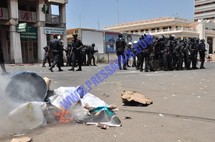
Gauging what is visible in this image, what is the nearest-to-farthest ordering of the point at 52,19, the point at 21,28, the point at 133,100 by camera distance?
the point at 133,100
the point at 21,28
the point at 52,19

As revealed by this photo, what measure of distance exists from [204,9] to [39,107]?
127m

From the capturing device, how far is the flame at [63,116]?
15.3 feet

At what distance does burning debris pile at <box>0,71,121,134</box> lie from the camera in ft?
13.9

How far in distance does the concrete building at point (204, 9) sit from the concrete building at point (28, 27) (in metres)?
99.1

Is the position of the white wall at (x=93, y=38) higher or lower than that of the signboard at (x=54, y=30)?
lower

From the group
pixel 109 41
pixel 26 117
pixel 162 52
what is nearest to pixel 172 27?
pixel 109 41

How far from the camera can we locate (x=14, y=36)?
27547 mm

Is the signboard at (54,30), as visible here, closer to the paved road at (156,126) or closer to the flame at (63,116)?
the paved road at (156,126)

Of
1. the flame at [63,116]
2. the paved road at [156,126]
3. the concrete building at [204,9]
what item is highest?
the concrete building at [204,9]

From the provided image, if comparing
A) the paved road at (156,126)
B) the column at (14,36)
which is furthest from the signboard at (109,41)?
the paved road at (156,126)

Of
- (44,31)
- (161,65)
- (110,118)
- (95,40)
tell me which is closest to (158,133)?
(110,118)

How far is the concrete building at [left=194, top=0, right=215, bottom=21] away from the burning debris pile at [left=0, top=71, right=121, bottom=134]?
12349 cm

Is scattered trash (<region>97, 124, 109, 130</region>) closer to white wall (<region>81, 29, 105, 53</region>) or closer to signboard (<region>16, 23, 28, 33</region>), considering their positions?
signboard (<region>16, 23, 28, 33</region>)

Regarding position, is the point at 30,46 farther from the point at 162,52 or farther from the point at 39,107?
the point at 39,107
